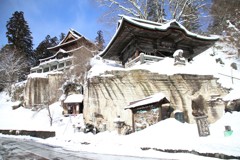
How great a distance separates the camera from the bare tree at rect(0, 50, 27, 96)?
40.2 metres

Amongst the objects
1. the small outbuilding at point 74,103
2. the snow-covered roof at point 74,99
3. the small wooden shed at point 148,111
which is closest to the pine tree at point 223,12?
the snow-covered roof at point 74,99

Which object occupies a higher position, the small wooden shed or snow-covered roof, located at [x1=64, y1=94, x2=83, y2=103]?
A: snow-covered roof, located at [x1=64, y1=94, x2=83, y2=103]

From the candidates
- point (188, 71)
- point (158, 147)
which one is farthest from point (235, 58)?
point (158, 147)

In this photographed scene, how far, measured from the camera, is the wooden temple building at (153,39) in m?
15.6

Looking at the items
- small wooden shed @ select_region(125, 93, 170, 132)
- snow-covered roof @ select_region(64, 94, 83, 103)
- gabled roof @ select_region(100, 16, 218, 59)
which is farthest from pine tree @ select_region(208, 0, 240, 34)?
small wooden shed @ select_region(125, 93, 170, 132)

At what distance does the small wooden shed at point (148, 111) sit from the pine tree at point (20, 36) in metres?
41.0

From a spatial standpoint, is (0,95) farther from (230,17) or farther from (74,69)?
(230,17)

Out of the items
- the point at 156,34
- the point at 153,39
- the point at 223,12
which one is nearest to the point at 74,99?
the point at 153,39

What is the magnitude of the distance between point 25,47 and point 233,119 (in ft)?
162

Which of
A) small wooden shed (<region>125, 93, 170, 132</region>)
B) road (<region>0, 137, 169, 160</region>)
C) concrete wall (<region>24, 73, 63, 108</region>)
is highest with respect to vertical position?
concrete wall (<region>24, 73, 63, 108</region>)

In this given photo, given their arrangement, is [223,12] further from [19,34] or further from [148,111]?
[19,34]

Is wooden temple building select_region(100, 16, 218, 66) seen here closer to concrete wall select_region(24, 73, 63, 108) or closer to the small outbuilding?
the small outbuilding

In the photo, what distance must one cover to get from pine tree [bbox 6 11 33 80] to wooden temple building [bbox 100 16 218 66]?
34.0m

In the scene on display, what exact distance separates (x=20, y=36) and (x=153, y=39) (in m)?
40.3
